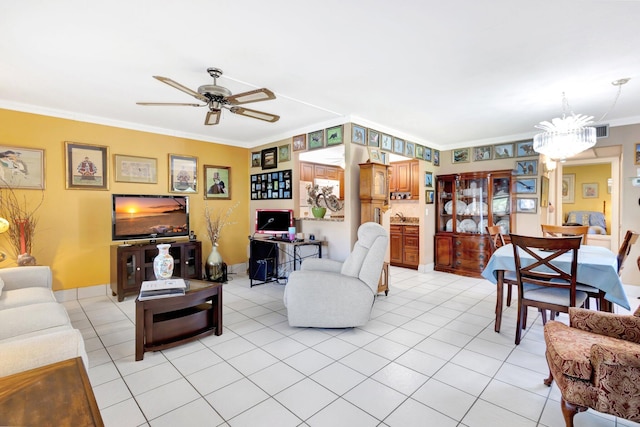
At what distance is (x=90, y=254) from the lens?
13.6 ft

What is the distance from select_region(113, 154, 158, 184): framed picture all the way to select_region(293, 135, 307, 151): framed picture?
2.14 meters

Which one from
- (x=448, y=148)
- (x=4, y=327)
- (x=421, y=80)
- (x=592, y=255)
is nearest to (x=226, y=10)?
(x=421, y=80)

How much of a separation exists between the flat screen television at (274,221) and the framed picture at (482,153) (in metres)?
3.52

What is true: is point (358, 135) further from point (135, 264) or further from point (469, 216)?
point (135, 264)

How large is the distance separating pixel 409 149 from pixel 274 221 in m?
2.60

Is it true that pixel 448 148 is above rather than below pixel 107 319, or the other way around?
above

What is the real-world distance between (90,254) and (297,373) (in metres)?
3.57

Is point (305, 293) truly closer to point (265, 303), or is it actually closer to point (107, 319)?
point (265, 303)

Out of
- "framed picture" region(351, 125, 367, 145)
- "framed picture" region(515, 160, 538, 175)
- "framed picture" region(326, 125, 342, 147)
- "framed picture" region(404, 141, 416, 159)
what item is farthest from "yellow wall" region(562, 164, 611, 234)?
"framed picture" region(326, 125, 342, 147)

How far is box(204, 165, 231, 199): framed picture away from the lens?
206 inches

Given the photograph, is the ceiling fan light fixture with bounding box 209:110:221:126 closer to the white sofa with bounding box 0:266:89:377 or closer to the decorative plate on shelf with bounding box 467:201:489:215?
the white sofa with bounding box 0:266:89:377

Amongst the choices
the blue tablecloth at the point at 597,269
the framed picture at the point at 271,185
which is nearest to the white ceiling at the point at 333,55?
the framed picture at the point at 271,185

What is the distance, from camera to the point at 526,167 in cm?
500

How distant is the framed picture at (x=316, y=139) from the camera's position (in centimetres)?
443
